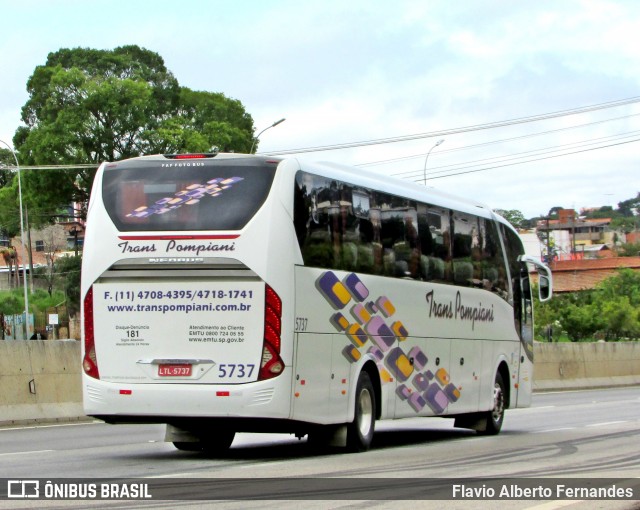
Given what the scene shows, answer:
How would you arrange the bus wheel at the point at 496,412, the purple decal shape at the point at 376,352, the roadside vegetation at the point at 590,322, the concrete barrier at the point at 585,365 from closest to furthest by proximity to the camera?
the purple decal shape at the point at 376,352
the bus wheel at the point at 496,412
the concrete barrier at the point at 585,365
the roadside vegetation at the point at 590,322

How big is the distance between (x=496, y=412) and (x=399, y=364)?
13.6 feet

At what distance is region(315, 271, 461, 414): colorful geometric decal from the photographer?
14.8 m

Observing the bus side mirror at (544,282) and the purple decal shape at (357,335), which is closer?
the purple decal shape at (357,335)

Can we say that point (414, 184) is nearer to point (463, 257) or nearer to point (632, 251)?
point (463, 257)

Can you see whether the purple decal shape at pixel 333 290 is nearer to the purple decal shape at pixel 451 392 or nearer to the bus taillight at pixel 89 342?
the bus taillight at pixel 89 342

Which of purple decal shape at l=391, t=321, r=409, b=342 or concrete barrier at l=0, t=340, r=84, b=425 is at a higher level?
purple decal shape at l=391, t=321, r=409, b=342

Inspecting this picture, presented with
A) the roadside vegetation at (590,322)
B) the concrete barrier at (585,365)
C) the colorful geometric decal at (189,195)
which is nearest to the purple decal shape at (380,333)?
the colorful geometric decal at (189,195)

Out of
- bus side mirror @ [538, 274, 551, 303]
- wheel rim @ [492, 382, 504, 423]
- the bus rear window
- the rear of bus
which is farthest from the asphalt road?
the bus rear window

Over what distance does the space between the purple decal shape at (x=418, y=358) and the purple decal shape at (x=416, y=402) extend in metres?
0.41

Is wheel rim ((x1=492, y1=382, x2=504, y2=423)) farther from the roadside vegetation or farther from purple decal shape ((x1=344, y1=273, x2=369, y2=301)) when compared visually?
the roadside vegetation

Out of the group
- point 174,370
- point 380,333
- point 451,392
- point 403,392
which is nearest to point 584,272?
point 451,392

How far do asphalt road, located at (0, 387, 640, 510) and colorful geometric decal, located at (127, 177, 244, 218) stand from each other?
2.79 meters

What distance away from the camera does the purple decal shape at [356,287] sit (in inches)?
590

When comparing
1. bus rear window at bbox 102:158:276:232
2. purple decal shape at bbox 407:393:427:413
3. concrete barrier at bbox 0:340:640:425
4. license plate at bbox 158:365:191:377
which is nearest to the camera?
license plate at bbox 158:365:191:377
